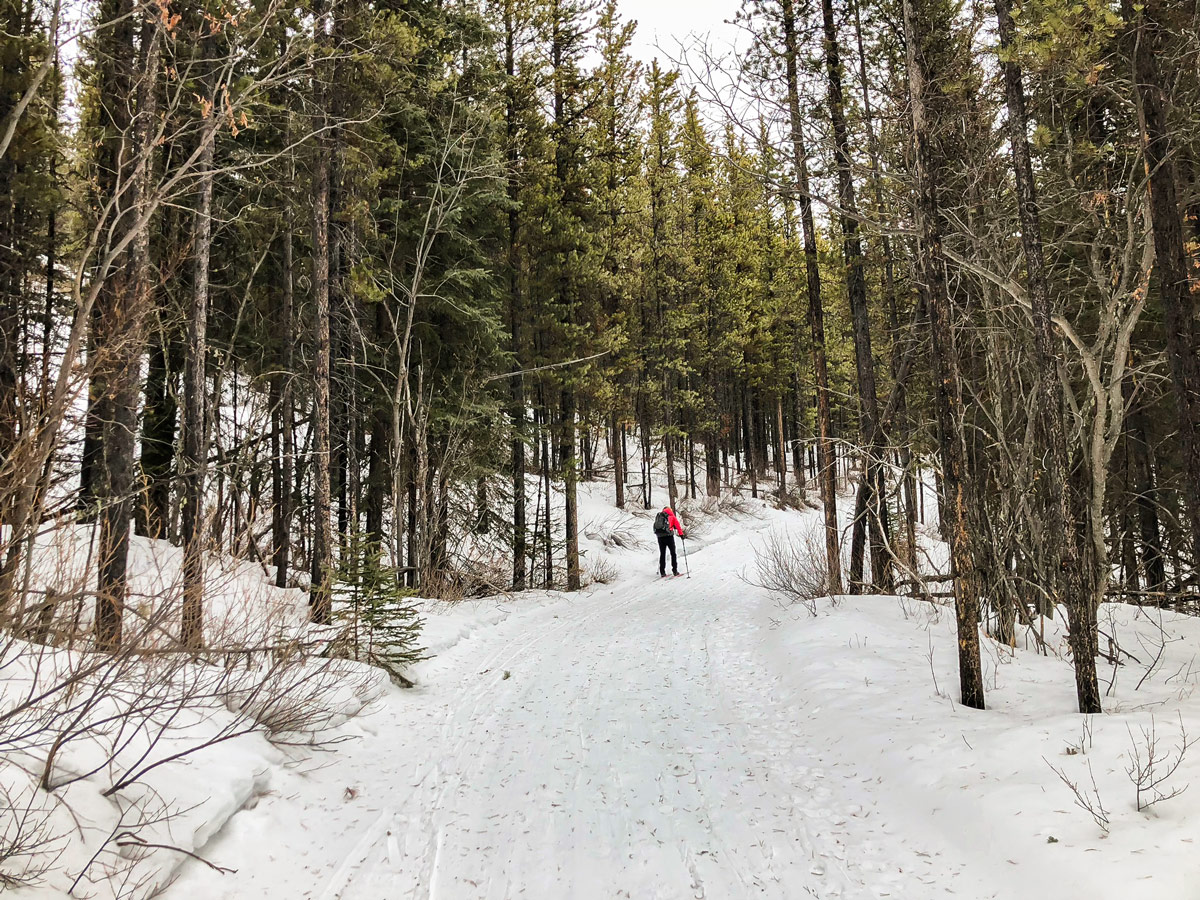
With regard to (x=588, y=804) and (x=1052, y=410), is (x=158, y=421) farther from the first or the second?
(x=1052, y=410)

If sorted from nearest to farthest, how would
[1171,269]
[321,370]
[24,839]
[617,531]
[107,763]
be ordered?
[24,839] → [107,763] → [1171,269] → [321,370] → [617,531]

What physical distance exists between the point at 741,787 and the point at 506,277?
13422 mm

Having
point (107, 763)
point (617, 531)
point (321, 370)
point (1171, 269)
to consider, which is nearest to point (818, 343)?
point (1171, 269)

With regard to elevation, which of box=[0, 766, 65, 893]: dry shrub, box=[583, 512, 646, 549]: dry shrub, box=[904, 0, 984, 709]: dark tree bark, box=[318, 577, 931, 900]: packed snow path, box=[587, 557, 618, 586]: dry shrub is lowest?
box=[318, 577, 931, 900]: packed snow path

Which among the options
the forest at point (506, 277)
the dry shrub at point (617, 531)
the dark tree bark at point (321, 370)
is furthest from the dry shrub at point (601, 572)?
the dark tree bark at point (321, 370)

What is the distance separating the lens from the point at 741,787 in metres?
4.76

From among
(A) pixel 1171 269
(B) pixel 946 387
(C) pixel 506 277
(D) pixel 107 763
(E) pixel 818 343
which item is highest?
(C) pixel 506 277

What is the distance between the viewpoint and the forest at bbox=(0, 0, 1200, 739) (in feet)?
17.1

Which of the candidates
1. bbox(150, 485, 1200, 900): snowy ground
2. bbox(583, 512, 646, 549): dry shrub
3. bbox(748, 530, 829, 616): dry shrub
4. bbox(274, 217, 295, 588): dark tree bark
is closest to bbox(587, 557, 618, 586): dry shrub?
bbox(583, 512, 646, 549): dry shrub

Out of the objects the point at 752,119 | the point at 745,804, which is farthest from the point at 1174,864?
the point at 752,119

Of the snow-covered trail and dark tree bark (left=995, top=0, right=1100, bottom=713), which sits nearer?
the snow-covered trail

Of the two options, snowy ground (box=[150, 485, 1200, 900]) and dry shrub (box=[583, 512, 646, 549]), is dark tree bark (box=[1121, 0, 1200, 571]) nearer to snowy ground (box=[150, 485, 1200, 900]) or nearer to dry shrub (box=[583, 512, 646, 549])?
snowy ground (box=[150, 485, 1200, 900])

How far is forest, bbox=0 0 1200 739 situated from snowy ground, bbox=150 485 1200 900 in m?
0.99

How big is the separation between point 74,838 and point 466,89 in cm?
1440
